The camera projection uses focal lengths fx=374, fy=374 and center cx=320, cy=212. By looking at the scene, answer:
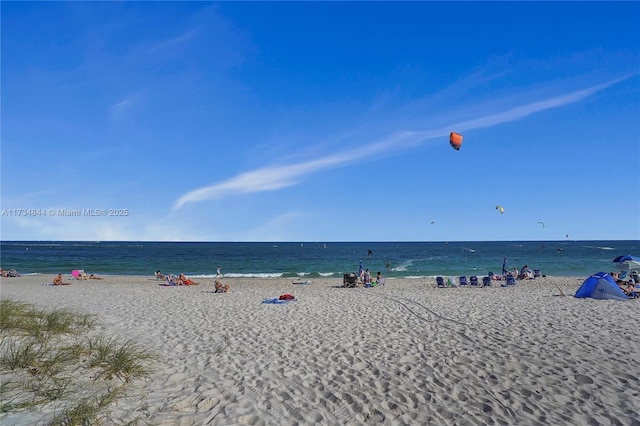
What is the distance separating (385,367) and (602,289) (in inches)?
516

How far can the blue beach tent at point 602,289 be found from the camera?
14859mm

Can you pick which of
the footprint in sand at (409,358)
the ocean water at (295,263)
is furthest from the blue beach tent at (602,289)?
the ocean water at (295,263)

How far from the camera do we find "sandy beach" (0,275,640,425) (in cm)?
525

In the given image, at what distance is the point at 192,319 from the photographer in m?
11.7

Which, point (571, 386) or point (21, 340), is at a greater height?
point (21, 340)

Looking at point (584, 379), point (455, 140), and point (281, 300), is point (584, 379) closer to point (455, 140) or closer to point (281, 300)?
point (281, 300)

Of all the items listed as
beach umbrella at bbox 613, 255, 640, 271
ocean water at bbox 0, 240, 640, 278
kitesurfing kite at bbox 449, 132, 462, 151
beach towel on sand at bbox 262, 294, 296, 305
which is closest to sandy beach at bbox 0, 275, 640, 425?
beach towel on sand at bbox 262, 294, 296, 305

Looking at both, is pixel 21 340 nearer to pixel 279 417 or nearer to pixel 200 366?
pixel 200 366

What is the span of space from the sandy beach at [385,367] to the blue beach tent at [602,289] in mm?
2457

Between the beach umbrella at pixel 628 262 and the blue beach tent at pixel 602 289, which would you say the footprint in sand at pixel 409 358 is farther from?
the beach umbrella at pixel 628 262

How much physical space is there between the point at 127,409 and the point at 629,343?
10.0 m

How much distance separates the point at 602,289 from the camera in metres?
15.2

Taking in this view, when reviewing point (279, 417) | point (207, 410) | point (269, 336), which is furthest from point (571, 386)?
point (269, 336)

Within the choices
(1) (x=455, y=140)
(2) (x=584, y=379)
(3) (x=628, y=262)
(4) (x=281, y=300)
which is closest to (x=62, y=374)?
(2) (x=584, y=379)
